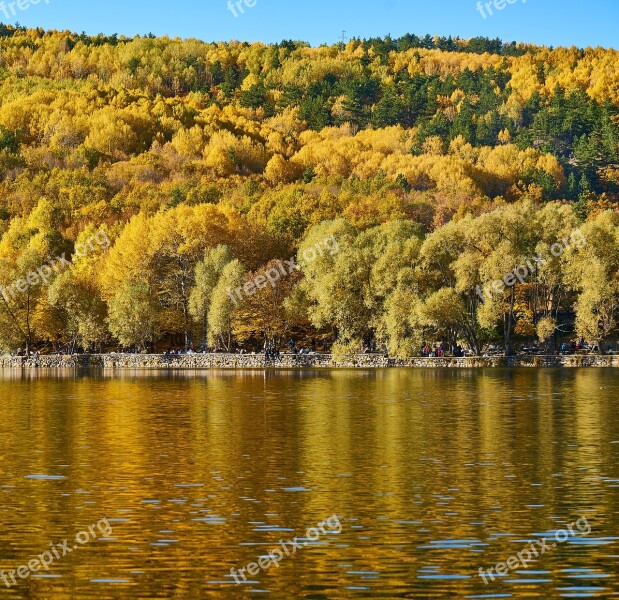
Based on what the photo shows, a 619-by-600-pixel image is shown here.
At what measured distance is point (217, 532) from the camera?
20219 millimetres

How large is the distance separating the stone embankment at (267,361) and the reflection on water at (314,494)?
36.7 metres

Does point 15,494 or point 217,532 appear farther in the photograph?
point 15,494

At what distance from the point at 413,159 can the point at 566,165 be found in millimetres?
24624

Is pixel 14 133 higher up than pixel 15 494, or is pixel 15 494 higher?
pixel 14 133

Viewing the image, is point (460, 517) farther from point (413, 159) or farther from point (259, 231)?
point (413, 159)

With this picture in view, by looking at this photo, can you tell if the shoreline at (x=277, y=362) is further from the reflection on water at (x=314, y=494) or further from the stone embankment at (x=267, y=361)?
the reflection on water at (x=314, y=494)

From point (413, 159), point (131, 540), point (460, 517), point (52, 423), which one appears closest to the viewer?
point (131, 540)

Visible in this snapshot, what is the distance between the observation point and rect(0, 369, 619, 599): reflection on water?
17172 mm

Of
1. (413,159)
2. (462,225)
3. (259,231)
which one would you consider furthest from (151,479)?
(413,159)

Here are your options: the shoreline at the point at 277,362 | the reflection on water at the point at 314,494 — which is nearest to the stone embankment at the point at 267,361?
the shoreline at the point at 277,362

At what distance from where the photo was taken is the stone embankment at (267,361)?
274 ft

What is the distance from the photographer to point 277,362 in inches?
3664

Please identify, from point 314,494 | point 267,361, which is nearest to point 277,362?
point 267,361

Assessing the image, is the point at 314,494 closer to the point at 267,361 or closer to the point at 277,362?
the point at 277,362
